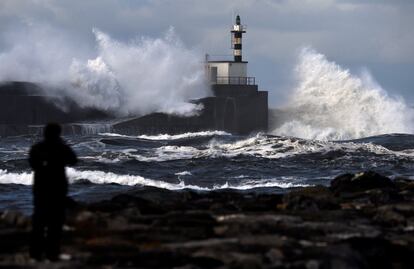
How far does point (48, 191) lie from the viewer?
716 cm

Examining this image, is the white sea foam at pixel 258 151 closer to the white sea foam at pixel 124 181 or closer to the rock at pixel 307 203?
the white sea foam at pixel 124 181

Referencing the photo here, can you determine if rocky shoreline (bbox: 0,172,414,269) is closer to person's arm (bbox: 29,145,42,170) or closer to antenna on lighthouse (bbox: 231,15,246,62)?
person's arm (bbox: 29,145,42,170)

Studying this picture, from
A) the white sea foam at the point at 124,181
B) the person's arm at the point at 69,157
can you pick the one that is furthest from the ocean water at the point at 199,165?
the person's arm at the point at 69,157

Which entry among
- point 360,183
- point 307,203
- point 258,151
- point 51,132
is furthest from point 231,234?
point 258,151

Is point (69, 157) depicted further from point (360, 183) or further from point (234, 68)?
point (234, 68)

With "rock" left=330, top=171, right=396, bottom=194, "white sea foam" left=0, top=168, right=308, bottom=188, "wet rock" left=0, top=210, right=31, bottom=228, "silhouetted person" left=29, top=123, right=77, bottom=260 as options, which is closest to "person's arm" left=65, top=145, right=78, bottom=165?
"silhouetted person" left=29, top=123, right=77, bottom=260

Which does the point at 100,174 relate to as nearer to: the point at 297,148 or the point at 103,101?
the point at 297,148

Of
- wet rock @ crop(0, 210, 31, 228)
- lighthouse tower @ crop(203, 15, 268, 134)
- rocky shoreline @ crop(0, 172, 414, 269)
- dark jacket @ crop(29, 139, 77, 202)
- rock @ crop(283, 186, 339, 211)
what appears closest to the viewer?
rocky shoreline @ crop(0, 172, 414, 269)

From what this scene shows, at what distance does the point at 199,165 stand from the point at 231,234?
1656 centimetres

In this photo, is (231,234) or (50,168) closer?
(50,168)

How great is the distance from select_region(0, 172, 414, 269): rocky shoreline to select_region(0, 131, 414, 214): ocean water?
4271 mm

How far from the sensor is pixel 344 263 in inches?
267

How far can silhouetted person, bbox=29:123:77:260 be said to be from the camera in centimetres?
716

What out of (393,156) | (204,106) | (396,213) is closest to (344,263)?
(396,213)
